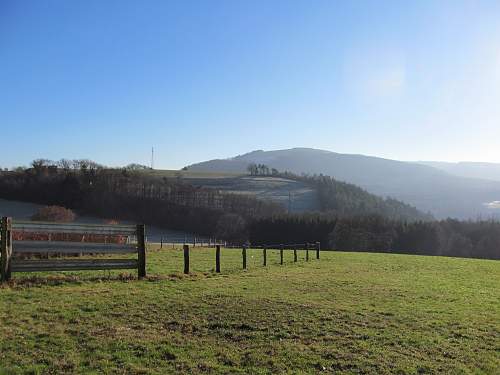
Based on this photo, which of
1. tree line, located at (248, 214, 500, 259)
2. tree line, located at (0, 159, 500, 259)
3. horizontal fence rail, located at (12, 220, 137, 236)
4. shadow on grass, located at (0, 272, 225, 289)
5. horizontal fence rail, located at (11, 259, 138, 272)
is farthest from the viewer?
tree line, located at (0, 159, 500, 259)

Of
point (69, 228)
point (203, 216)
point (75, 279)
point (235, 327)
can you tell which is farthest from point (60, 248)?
point (203, 216)

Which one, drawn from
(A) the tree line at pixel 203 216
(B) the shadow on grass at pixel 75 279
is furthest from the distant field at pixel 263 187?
(B) the shadow on grass at pixel 75 279

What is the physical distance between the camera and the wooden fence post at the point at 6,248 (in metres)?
13.9

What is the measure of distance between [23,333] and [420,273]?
19.2 metres

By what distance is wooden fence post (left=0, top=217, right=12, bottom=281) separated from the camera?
13.9 m

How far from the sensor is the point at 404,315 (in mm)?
11789

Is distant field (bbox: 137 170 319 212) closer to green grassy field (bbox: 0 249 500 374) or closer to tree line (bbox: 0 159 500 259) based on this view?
tree line (bbox: 0 159 500 259)

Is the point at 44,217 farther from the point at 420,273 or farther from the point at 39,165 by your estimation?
the point at 420,273

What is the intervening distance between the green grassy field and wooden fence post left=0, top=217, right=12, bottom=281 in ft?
1.19

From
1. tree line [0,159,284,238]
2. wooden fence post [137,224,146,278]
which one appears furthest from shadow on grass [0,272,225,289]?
tree line [0,159,284,238]

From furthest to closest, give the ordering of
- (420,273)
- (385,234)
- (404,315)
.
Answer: (385,234), (420,273), (404,315)

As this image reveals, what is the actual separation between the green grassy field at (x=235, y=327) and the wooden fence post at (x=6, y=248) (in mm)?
362

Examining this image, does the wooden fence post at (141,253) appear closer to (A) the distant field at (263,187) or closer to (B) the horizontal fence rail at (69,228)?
(B) the horizontal fence rail at (69,228)

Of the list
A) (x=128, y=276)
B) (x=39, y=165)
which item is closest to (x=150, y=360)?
(x=128, y=276)
